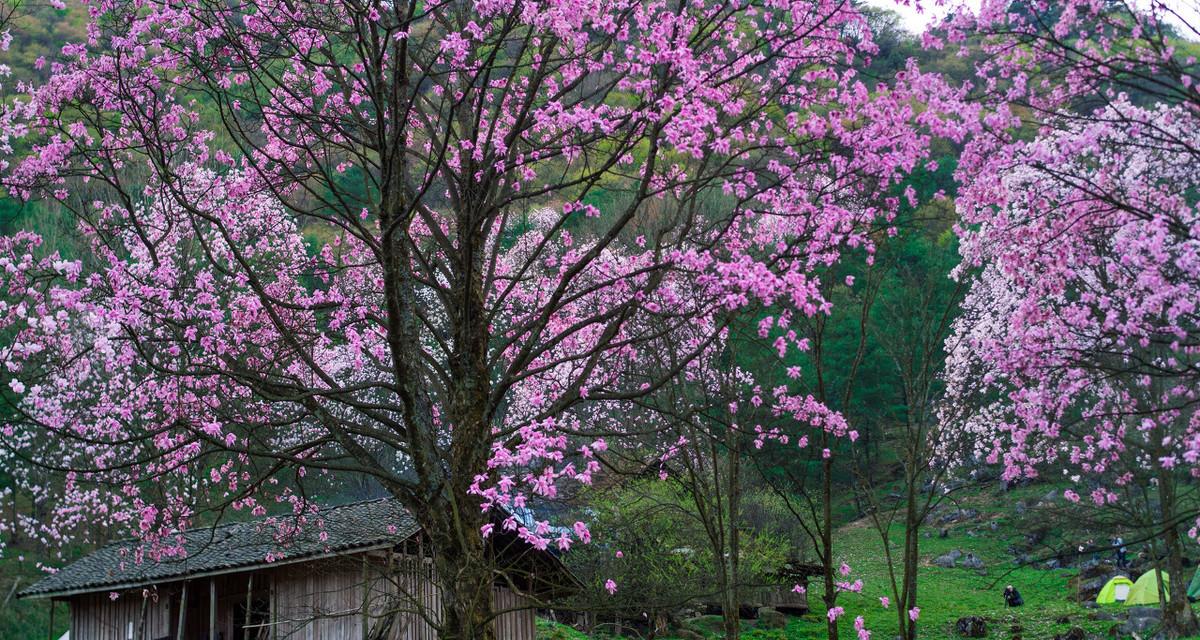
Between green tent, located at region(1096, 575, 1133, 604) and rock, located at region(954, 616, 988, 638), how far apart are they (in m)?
5.26

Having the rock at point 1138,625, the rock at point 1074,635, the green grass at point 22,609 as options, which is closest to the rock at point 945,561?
the rock at point 1138,625

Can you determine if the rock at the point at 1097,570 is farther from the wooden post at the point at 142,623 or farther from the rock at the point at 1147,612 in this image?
the wooden post at the point at 142,623

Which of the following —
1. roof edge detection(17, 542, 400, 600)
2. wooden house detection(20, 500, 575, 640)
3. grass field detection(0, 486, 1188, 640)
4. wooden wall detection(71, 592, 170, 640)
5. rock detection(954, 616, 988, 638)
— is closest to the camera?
roof edge detection(17, 542, 400, 600)

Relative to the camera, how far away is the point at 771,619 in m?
27.1

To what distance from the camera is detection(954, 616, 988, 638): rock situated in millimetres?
23281

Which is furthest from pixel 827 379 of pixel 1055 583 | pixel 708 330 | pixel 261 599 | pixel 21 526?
pixel 21 526

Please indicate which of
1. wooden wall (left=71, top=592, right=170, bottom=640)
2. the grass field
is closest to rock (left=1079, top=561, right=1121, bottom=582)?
the grass field

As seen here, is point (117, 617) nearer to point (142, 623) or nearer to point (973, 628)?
point (142, 623)

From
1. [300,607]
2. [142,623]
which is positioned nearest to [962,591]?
[300,607]

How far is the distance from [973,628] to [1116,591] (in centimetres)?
597

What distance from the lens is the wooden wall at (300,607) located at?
17641 mm

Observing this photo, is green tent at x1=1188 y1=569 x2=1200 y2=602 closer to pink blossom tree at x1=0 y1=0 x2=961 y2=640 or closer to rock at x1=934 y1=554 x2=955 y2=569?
rock at x1=934 y1=554 x2=955 y2=569

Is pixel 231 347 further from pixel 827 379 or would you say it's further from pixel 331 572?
pixel 827 379

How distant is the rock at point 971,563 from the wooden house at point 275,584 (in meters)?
20.4
